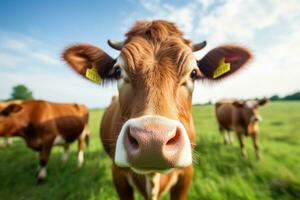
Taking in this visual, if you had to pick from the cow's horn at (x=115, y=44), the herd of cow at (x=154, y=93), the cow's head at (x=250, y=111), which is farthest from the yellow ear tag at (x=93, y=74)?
the cow's head at (x=250, y=111)

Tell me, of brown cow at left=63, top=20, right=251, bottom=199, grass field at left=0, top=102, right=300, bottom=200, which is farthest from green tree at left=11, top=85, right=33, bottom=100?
brown cow at left=63, top=20, right=251, bottom=199

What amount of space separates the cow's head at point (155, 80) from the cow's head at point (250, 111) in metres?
5.78

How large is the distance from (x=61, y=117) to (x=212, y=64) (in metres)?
6.11

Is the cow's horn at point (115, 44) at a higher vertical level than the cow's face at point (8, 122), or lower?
higher

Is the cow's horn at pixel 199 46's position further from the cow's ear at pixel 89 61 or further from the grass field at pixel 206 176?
the grass field at pixel 206 176

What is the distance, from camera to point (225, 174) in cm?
614

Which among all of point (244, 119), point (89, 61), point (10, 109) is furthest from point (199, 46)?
point (244, 119)

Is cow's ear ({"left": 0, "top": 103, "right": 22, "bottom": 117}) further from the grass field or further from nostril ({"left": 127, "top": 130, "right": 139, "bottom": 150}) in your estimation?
nostril ({"left": 127, "top": 130, "right": 139, "bottom": 150})

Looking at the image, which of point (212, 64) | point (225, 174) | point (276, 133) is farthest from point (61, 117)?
point (276, 133)

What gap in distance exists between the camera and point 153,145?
1812 millimetres

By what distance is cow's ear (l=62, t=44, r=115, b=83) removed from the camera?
3486 mm

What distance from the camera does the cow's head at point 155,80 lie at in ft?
6.15

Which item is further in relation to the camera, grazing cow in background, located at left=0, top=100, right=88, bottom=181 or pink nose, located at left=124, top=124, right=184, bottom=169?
grazing cow in background, located at left=0, top=100, right=88, bottom=181

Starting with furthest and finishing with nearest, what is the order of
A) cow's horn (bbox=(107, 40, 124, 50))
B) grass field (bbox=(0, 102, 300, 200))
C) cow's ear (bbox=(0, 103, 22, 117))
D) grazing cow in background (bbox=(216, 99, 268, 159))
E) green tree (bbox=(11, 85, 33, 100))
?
green tree (bbox=(11, 85, 33, 100))
grazing cow in background (bbox=(216, 99, 268, 159))
cow's ear (bbox=(0, 103, 22, 117))
grass field (bbox=(0, 102, 300, 200))
cow's horn (bbox=(107, 40, 124, 50))
